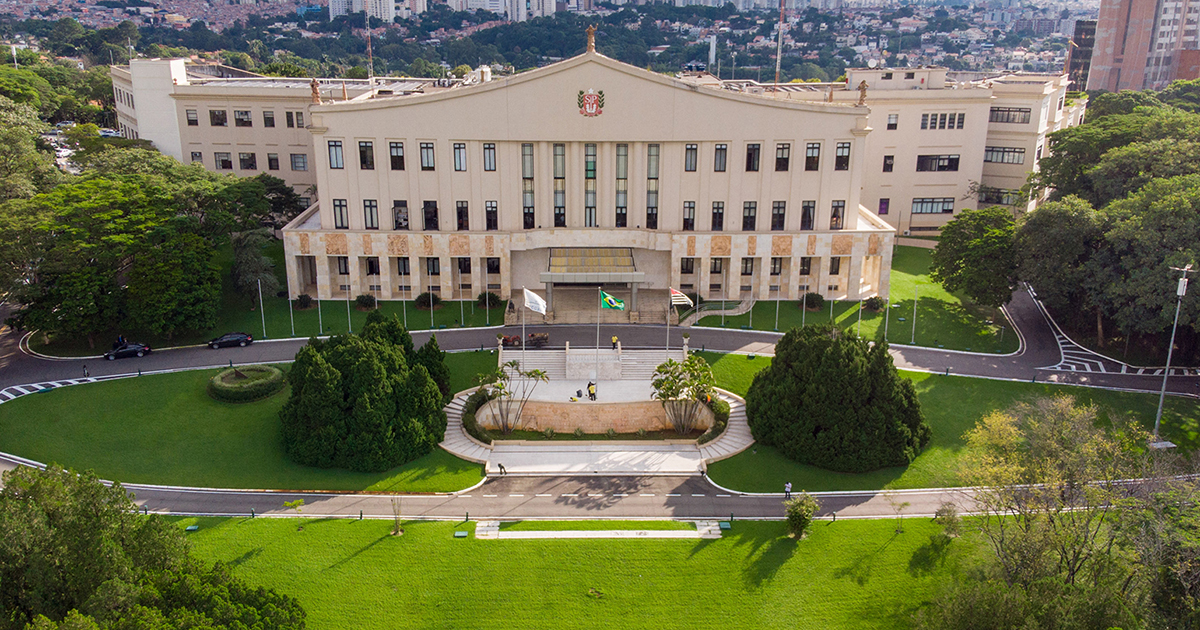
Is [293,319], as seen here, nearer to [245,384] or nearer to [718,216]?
[245,384]

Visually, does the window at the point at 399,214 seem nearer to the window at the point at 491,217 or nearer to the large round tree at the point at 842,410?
the window at the point at 491,217

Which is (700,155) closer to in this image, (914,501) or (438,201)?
(438,201)

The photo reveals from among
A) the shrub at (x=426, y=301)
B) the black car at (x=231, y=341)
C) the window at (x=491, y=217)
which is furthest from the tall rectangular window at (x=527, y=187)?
the black car at (x=231, y=341)

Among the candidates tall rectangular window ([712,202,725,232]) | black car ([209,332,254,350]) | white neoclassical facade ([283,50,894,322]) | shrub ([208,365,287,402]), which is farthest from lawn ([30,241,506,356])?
tall rectangular window ([712,202,725,232])

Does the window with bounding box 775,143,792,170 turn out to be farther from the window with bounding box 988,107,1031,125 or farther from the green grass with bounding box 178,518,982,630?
the window with bounding box 988,107,1031,125

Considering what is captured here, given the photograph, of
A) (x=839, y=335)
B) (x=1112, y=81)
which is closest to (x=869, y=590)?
(x=839, y=335)

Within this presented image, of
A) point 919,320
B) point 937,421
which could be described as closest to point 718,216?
point 919,320
